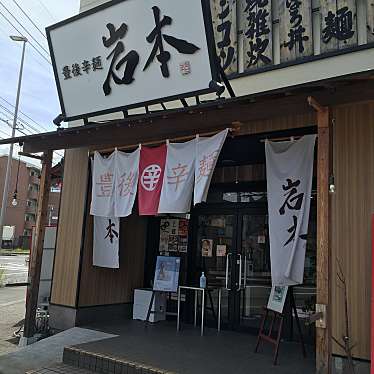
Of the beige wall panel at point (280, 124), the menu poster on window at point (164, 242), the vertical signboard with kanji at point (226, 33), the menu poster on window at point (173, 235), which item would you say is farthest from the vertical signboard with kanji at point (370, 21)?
the menu poster on window at point (164, 242)

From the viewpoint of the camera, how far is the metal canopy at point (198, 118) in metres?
4.47

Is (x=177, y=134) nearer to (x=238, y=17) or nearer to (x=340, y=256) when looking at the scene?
(x=238, y=17)

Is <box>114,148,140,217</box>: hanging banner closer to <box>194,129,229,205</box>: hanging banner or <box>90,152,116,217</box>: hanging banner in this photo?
<box>90,152,116,217</box>: hanging banner

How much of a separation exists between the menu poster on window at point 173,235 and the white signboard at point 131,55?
2974 millimetres

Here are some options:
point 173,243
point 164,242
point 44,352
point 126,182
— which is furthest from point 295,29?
point 44,352

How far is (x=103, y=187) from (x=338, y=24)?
4.64m

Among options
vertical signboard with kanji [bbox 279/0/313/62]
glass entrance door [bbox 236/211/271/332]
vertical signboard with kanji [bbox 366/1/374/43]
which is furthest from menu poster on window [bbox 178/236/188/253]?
vertical signboard with kanji [bbox 366/1/374/43]

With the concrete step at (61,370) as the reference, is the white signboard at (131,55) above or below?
above

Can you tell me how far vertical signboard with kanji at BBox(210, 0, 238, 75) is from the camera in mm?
7090

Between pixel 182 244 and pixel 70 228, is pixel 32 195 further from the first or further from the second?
pixel 182 244

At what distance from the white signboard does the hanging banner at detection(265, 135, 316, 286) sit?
160 centimetres

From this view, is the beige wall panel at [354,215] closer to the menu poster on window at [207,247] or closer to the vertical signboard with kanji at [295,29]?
the vertical signboard with kanji at [295,29]

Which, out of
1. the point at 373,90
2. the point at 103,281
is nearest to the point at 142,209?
the point at 103,281

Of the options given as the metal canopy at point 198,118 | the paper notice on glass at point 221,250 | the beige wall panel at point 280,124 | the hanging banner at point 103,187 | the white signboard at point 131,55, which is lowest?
the paper notice on glass at point 221,250
